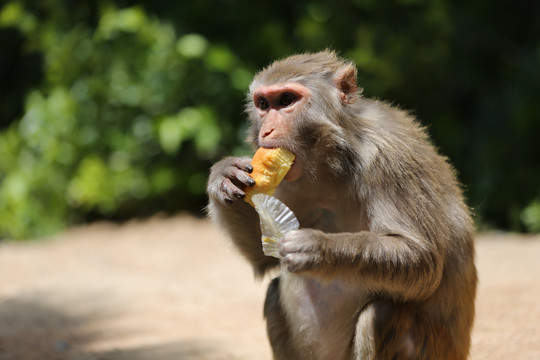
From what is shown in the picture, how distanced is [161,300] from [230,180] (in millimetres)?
3389

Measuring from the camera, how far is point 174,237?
34.8 feet

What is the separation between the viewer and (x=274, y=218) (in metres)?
3.80

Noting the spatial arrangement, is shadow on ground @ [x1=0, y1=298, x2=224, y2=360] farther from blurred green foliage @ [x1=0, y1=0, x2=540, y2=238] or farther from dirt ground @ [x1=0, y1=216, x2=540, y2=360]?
blurred green foliage @ [x1=0, y1=0, x2=540, y2=238]

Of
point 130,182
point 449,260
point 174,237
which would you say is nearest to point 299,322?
point 449,260

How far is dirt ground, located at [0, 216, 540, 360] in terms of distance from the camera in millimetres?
5395

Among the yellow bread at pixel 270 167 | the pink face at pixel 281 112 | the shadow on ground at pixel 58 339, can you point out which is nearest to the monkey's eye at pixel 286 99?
the pink face at pixel 281 112

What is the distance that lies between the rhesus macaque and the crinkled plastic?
0.52 ft

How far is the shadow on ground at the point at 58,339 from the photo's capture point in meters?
5.16

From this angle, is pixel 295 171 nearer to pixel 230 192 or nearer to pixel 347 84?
pixel 230 192

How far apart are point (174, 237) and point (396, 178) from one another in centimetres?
702

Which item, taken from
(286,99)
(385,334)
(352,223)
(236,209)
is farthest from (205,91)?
(385,334)

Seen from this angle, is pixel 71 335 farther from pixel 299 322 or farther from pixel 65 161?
pixel 65 161

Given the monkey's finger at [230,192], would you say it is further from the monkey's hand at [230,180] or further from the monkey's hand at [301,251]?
the monkey's hand at [301,251]

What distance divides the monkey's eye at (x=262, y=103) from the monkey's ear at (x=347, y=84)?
0.48 m
